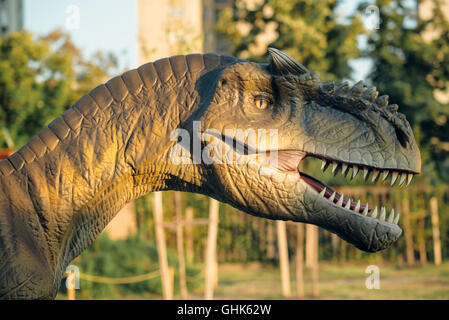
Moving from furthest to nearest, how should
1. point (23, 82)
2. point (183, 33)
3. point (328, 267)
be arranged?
point (23, 82) → point (328, 267) → point (183, 33)

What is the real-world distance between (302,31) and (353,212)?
1508cm

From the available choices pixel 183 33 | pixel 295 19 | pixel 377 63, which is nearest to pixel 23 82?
pixel 183 33

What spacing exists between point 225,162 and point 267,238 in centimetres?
1218

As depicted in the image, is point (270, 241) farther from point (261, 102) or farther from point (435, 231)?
point (261, 102)

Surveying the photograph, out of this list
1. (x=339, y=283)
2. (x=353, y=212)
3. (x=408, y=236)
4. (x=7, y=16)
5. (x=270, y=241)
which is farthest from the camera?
(x=7, y=16)

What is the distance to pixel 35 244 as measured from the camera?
229 centimetres

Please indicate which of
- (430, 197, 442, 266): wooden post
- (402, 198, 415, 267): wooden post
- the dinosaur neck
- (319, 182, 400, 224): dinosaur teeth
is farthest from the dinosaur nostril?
(430, 197, 442, 266): wooden post

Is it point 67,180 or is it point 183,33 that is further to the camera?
point 183,33

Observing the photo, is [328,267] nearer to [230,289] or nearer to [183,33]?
[230,289]

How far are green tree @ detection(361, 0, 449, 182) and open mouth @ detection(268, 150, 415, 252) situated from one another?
47.4ft

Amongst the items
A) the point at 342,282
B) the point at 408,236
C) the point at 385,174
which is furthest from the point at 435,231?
the point at 385,174

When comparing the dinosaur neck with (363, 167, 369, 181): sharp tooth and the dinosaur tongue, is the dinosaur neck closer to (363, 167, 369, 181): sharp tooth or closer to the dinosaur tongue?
the dinosaur tongue

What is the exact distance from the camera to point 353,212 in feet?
7.64
